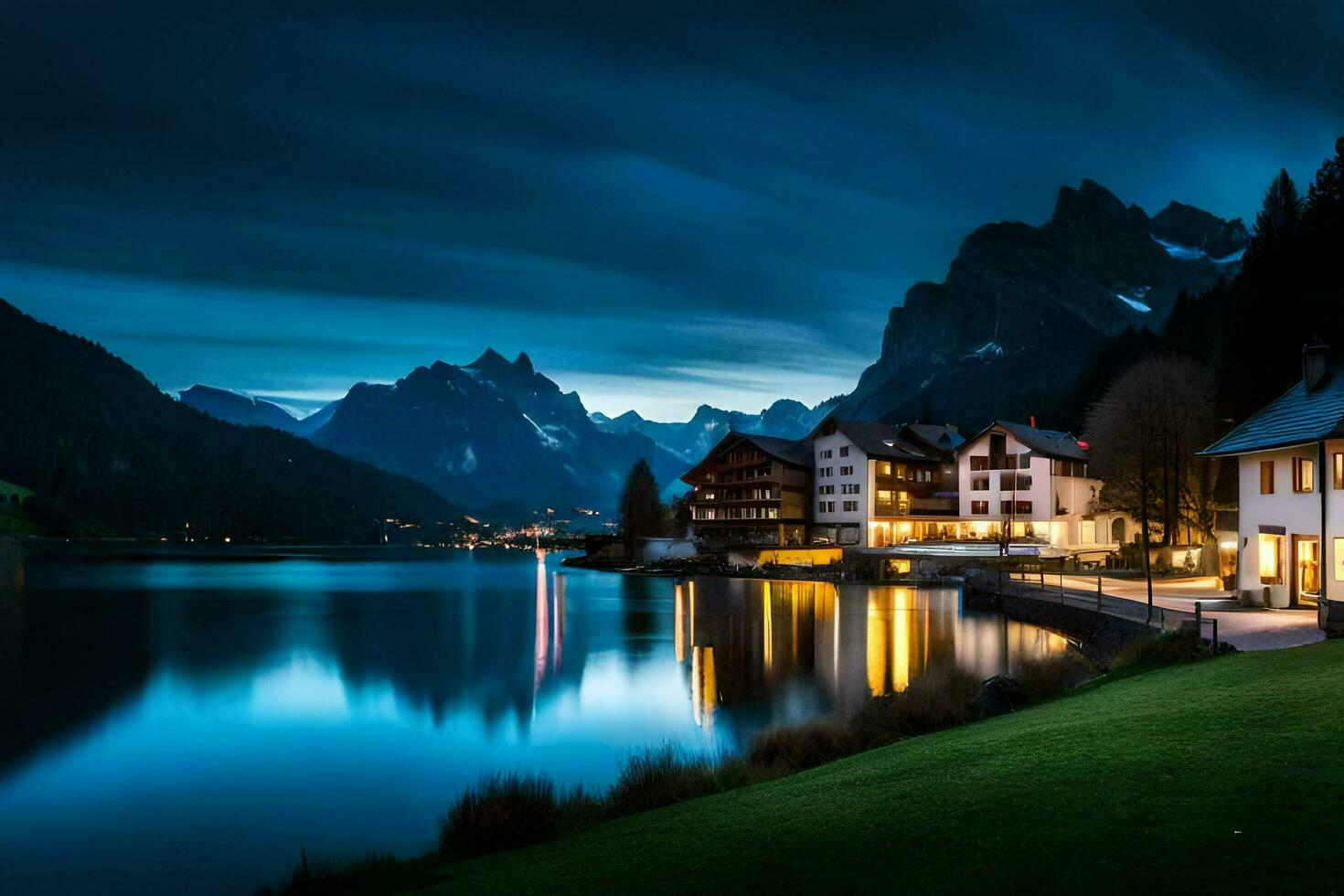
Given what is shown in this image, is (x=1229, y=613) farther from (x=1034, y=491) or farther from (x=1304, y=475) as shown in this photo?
(x=1034, y=491)

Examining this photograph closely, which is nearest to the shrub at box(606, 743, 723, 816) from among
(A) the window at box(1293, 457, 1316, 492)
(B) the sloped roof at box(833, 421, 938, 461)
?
(A) the window at box(1293, 457, 1316, 492)

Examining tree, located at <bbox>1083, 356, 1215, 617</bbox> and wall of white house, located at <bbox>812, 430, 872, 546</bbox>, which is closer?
tree, located at <bbox>1083, 356, 1215, 617</bbox>

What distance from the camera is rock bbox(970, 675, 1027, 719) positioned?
64.8ft

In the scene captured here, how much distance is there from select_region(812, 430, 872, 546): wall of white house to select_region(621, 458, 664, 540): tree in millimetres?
37169

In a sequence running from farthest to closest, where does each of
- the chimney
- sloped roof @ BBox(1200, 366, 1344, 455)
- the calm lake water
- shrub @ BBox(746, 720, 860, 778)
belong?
the chimney → sloped roof @ BBox(1200, 366, 1344, 455) → the calm lake water → shrub @ BBox(746, 720, 860, 778)

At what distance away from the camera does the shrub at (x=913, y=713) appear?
60.5 ft

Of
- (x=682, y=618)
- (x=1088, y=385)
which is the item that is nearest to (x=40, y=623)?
(x=682, y=618)

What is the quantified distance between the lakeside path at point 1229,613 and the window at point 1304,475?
4168mm

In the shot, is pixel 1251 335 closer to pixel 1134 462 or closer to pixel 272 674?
pixel 1134 462

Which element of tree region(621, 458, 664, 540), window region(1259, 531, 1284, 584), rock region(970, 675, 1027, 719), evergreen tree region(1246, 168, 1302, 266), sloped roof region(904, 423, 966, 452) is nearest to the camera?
rock region(970, 675, 1027, 719)

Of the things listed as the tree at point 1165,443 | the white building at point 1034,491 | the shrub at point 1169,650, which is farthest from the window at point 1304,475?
the white building at point 1034,491

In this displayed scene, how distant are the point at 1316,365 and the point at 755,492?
71530mm

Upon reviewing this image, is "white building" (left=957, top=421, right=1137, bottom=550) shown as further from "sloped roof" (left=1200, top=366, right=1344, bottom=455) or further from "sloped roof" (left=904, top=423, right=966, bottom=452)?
"sloped roof" (left=1200, top=366, right=1344, bottom=455)

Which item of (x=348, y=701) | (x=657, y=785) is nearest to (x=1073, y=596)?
(x=348, y=701)
